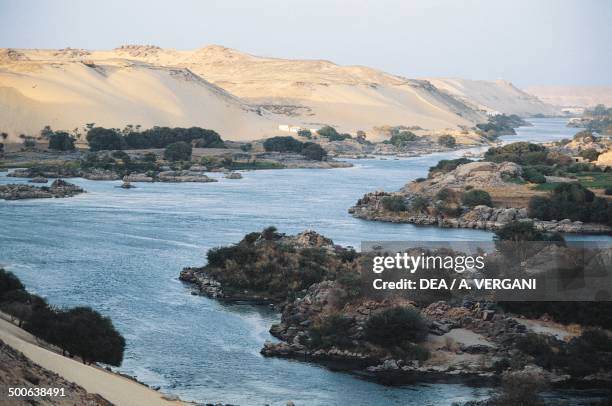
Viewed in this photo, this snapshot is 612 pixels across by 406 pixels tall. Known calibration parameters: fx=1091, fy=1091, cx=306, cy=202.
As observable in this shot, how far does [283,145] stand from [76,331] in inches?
2315

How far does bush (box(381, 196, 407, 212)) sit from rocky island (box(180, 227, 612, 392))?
18684mm

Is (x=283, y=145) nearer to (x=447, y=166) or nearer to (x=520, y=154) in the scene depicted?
(x=520, y=154)

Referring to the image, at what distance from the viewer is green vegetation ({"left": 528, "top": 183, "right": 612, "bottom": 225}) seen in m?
43.5

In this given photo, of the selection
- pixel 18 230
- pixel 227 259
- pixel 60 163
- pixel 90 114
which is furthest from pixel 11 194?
pixel 90 114

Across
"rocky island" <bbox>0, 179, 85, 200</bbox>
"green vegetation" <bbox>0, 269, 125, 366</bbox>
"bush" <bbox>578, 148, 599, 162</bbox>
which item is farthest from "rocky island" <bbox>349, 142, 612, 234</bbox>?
"green vegetation" <bbox>0, 269, 125, 366</bbox>

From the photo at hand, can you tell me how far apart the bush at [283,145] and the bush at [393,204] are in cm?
3161

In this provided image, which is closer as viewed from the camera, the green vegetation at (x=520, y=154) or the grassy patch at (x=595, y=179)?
the grassy patch at (x=595, y=179)

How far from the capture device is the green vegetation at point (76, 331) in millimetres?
19422

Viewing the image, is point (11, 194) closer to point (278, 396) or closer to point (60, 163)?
point (60, 163)

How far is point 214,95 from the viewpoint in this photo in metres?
107

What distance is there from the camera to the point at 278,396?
63.1ft

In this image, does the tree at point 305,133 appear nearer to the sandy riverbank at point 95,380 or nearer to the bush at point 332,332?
the bush at point 332,332

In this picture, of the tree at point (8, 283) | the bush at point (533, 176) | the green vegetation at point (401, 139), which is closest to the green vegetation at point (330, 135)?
the green vegetation at point (401, 139)

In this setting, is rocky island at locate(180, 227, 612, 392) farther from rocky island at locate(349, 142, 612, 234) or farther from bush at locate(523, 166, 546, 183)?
bush at locate(523, 166, 546, 183)
